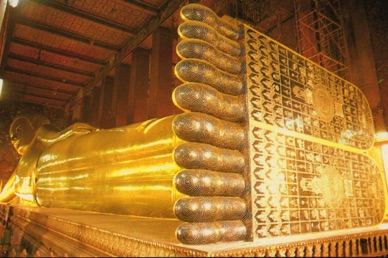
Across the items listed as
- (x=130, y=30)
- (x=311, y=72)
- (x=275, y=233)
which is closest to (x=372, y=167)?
(x=311, y=72)

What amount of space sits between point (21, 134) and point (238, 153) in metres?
4.42

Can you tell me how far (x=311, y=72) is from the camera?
225cm

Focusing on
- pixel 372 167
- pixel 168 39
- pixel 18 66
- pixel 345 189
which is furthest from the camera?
pixel 18 66

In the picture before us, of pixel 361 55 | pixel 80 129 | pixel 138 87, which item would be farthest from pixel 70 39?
pixel 361 55

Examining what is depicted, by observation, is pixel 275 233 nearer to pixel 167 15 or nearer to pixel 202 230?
pixel 202 230

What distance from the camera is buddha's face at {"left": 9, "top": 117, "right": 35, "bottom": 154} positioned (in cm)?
463

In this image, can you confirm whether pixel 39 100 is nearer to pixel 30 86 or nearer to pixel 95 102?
pixel 30 86

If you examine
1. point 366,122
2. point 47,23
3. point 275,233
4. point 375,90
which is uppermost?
point 47,23

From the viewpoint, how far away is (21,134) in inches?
184

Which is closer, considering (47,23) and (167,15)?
(167,15)

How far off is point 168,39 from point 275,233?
5176mm

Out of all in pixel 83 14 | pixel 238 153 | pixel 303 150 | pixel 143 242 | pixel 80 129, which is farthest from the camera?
pixel 83 14

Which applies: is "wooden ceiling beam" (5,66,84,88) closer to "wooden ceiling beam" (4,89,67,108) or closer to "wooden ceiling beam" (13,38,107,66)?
"wooden ceiling beam" (4,89,67,108)

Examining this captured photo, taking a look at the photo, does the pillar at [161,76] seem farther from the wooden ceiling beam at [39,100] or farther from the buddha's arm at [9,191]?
the wooden ceiling beam at [39,100]
